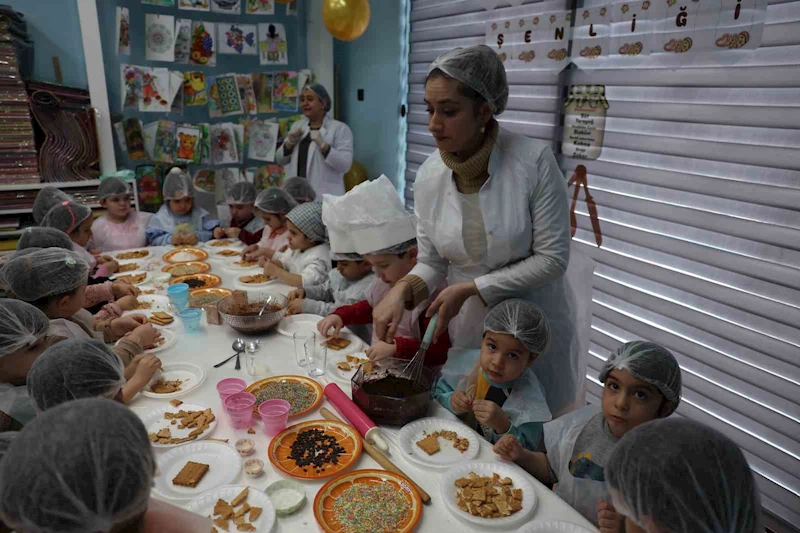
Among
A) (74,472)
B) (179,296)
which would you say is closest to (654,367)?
(74,472)

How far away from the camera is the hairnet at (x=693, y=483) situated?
2.67 ft

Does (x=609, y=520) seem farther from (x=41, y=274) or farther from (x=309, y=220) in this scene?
(x=309, y=220)

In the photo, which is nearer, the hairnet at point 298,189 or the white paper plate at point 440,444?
the white paper plate at point 440,444

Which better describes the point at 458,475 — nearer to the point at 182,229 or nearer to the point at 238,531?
the point at 238,531

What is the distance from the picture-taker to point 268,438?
5.22ft

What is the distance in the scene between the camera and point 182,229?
397cm

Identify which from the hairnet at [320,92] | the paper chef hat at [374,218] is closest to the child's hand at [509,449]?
the paper chef hat at [374,218]

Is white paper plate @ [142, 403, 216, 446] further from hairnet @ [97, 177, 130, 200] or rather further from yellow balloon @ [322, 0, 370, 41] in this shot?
yellow balloon @ [322, 0, 370, 41]

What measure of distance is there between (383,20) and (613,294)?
11.9 ft

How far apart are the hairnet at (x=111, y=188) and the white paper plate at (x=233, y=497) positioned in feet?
10.9

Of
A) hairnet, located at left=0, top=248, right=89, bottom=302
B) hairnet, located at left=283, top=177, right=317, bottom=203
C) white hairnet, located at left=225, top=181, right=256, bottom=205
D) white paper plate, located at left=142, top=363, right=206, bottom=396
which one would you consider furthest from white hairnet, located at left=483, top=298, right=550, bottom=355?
white hairnet, located at left=225, top=181, right=256, bottom=205

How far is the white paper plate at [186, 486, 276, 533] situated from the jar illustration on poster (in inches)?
113

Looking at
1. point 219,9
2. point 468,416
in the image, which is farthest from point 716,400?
point 219,9

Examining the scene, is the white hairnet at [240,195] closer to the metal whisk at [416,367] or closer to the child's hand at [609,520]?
the metal whisk at [416,367]
